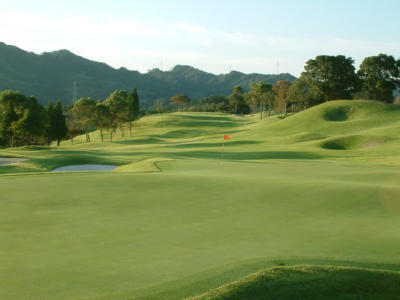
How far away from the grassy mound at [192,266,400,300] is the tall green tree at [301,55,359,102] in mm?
81602

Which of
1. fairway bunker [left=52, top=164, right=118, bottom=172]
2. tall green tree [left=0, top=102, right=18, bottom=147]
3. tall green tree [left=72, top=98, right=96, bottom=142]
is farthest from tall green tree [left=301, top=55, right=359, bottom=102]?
fairway bunker [left=52, top=164, right=118, bottom=172]

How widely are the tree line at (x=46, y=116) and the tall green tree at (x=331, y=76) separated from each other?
39040 mm

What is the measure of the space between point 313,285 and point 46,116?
207 ft

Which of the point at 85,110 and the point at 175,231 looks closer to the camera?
the point at 175,231

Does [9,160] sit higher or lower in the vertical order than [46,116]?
lower

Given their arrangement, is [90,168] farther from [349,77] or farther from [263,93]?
[263,93]

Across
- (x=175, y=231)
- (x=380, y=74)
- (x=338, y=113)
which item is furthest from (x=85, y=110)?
(x=175, y=231)

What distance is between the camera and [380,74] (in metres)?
80.9

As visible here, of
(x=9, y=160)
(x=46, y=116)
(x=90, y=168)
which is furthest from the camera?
(x=46, y=116)

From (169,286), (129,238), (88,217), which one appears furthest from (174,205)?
(169,286)

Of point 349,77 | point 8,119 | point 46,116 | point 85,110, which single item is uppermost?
point 349,77

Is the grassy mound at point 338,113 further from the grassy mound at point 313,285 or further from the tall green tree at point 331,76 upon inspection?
the grassy mound at point 313,285

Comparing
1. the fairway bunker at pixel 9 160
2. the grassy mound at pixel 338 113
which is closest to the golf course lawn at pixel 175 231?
the fairway bunker at pixel 9 160

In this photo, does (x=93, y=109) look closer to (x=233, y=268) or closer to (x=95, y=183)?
(x=95, y=183)
